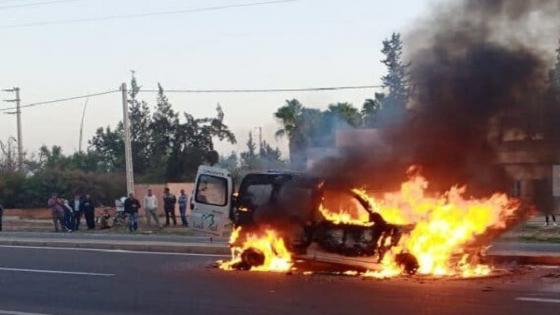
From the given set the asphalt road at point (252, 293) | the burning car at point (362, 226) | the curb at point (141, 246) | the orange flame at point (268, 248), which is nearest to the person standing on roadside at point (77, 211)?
the curb at point (141, 246)

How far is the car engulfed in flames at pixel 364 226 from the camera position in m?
13.5

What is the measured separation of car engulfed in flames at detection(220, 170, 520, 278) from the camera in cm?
1350

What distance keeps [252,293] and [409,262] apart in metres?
2.68

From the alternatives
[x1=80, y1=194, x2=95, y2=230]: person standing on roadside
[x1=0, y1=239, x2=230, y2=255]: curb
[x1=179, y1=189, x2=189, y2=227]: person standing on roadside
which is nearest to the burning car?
[x1=0, y1=239, x2=230, y2=255]: curb

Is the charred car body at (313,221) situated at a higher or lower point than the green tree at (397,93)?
lower

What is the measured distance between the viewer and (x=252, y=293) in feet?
39.5

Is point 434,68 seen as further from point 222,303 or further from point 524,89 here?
point 222,303

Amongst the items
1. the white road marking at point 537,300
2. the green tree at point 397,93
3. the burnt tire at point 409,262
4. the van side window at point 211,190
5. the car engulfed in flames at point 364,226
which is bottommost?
the white road marking at point 537,300

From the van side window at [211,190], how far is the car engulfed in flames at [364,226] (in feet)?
2.90

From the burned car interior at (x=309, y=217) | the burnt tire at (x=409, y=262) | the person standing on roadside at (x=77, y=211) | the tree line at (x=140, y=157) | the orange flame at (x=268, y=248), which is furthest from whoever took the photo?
the tree line at (x=140, y=157)

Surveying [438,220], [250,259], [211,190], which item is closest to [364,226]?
[438,220]

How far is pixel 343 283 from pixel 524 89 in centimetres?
470

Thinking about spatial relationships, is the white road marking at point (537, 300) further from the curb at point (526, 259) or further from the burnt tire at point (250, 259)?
the burnt tire at point (250, 259)

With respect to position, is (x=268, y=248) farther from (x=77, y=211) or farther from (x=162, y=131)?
(x=162, y=131)
